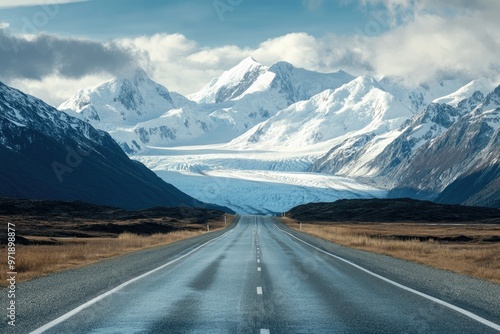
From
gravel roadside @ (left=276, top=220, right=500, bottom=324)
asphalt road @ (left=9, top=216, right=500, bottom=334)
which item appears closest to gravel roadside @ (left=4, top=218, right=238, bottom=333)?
asphalt road @ (left=9, top=216, right=500, bottom=334)

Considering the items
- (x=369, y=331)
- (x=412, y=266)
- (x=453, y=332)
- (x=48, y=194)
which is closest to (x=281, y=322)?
(x=369, y=331)

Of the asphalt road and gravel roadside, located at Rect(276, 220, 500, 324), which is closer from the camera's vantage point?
the asphalt road

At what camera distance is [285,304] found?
17.5m

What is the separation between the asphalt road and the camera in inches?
552

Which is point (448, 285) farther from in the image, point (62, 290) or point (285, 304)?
point (62, 290)

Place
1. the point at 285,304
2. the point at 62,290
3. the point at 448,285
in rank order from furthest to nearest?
the point at 448,285 → the point at 62,290 → the point at 285,304

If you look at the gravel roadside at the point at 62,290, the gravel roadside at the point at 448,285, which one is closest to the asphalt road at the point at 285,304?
the gravel roadside at the point at 448,285

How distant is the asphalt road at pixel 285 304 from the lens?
14.0m

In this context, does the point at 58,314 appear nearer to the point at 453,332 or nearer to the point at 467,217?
the point at 453,332

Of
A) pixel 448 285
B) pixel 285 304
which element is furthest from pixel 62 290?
pixel 448 285

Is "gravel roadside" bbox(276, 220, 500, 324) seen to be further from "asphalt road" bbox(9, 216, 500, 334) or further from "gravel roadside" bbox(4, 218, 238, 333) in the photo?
"gravel roadside" bbox(4, 218, 238, 333)

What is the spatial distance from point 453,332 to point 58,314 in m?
8.54

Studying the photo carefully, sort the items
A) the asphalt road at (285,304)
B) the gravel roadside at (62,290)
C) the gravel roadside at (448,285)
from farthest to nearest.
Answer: the gravel roadside at (448,285)
the gravel roadside at (62,290)
the asphalt road at (285,304)

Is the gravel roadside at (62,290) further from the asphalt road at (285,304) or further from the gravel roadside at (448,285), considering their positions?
the gravel roadside at (448,285)
